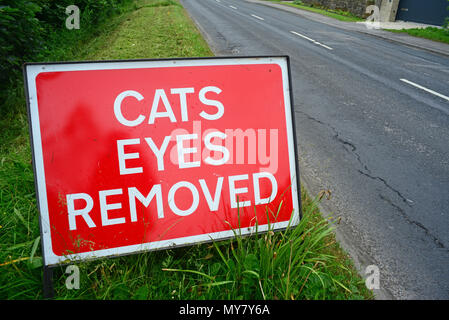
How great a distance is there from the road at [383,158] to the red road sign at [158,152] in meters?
1.02

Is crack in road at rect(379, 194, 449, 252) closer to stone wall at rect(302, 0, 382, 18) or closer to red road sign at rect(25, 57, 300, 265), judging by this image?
red road sign at rect(25, 57, 300, 265)

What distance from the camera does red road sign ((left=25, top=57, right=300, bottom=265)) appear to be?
180 cm

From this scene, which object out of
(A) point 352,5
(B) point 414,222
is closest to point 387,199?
(B) point 414,222

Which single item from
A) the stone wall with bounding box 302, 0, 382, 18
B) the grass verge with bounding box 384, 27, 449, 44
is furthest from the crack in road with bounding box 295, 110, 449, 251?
the stone wall with bounding box 302, 0, 382, 18

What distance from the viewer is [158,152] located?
1942 mm

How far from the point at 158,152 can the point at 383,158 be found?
10.5 ft

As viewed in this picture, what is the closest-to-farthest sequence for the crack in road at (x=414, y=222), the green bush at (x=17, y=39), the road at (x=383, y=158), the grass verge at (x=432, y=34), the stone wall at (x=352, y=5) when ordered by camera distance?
the road at (x=383, y=158), the crack in road at (x=414, y=222), the green bush at (x=17, y=39), the grass verge at (x=432, y=34), the stone wall at (x=352, y=5)

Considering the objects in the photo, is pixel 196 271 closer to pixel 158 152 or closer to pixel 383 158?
pixel 158 152

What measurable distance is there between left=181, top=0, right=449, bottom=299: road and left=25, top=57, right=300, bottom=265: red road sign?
102 centimetres

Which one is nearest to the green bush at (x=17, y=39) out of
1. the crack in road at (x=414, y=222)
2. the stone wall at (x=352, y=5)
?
the crack in road at (x=414, y=222)

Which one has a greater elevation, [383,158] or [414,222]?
[383,158]

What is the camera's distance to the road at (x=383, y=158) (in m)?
2.55

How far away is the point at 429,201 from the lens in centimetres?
329

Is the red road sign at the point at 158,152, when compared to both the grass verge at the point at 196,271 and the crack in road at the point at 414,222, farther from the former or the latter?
the crack in road at the point at 414,222
